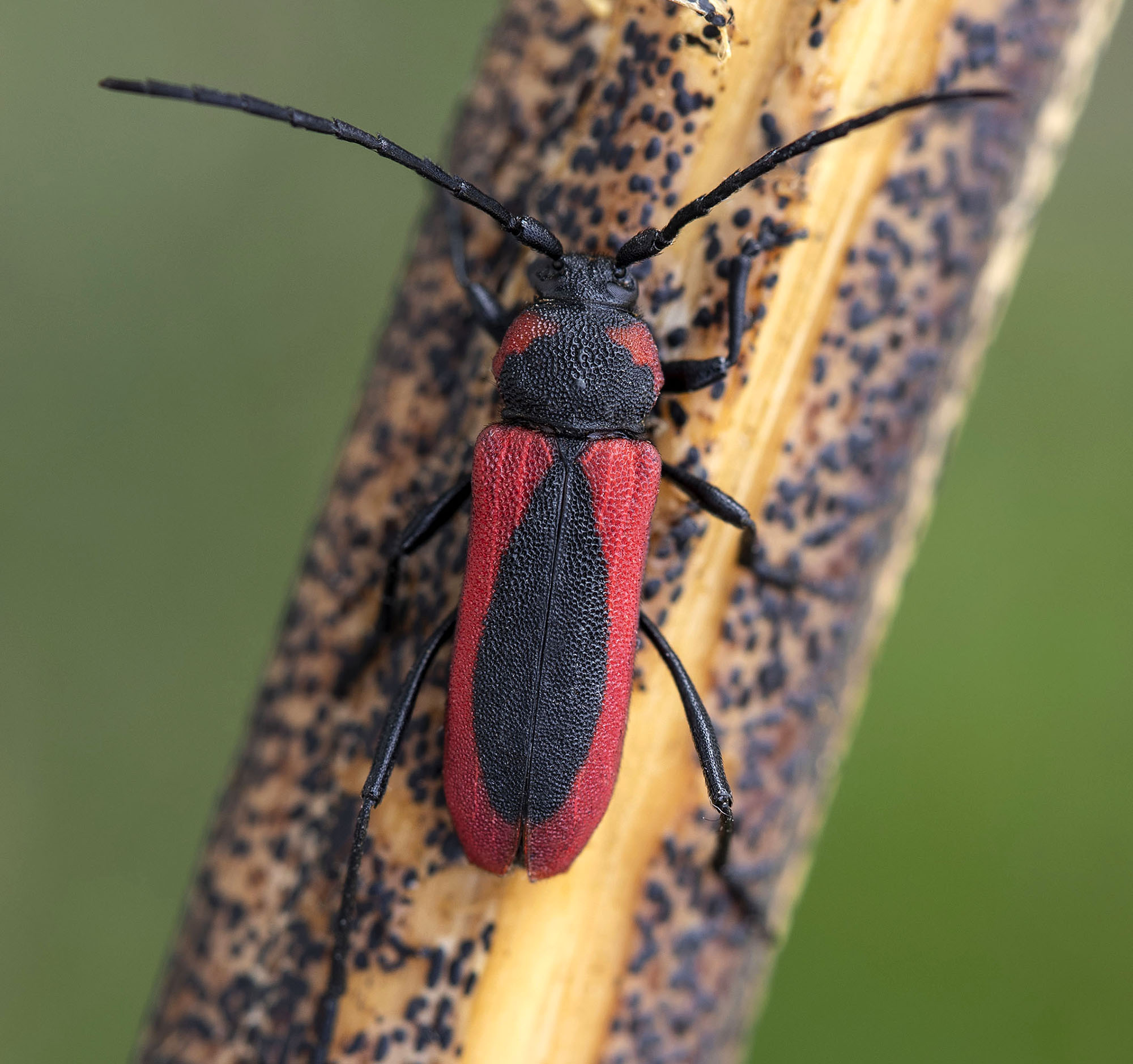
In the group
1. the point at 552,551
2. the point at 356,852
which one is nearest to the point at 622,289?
the point at 552,551

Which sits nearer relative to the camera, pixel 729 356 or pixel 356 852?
pixel 356 852

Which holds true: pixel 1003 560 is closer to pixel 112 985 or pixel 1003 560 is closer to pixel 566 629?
pixel 566 629

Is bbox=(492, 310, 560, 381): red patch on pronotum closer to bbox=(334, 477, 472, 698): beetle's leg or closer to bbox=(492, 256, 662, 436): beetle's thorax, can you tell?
bbox=(492, 256, 662, 436): beetle's thorax

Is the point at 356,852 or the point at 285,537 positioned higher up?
the point at 285,537

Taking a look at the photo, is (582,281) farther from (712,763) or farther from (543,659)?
(712,763)

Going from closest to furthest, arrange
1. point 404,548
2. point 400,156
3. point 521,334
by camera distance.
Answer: point 400,156 → point 404,548 → point 521,334

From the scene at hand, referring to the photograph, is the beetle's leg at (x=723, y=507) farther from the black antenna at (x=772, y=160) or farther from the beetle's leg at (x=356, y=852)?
the beetle's leg at (x=356, y=852)

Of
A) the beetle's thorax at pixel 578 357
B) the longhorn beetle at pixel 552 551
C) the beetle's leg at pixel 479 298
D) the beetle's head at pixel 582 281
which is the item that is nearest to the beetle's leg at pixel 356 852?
the longhorn beetle at pixel 552 551

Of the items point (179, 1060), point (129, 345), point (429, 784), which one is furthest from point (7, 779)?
point (429, 784)
